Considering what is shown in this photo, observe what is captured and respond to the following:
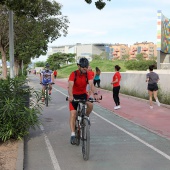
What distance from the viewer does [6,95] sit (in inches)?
284

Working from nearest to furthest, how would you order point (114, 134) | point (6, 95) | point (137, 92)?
point (6, 95)
point (114, 134)
point (137, 92)

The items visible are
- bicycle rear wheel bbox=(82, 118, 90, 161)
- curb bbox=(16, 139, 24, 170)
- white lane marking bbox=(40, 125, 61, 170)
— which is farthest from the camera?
bicycle rear wheel bbox=(82, 118, 90, 161)

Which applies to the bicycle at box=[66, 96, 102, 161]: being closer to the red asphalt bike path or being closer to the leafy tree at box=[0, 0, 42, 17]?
the red asphalt bike path

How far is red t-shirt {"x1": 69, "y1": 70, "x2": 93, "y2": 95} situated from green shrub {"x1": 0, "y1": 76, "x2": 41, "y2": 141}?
124cm

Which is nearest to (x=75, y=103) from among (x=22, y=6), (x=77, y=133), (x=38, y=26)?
(x=77, y=133)

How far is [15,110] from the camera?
6949mm

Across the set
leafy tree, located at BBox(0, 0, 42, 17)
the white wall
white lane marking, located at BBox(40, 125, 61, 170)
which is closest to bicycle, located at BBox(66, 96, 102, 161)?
white lane marking, located at BBox(40, 125, 61, 170)

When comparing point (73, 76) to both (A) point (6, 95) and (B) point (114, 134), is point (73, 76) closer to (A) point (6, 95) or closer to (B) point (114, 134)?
(A) point (6, 95)

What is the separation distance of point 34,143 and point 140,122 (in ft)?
14.3

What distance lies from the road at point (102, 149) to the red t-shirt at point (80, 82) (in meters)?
1.23

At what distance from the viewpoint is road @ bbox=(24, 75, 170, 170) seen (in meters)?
5.75

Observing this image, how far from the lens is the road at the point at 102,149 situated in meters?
5.75

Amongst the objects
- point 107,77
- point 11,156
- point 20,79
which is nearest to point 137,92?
point 107,77

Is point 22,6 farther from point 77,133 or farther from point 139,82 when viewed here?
point 139,82
